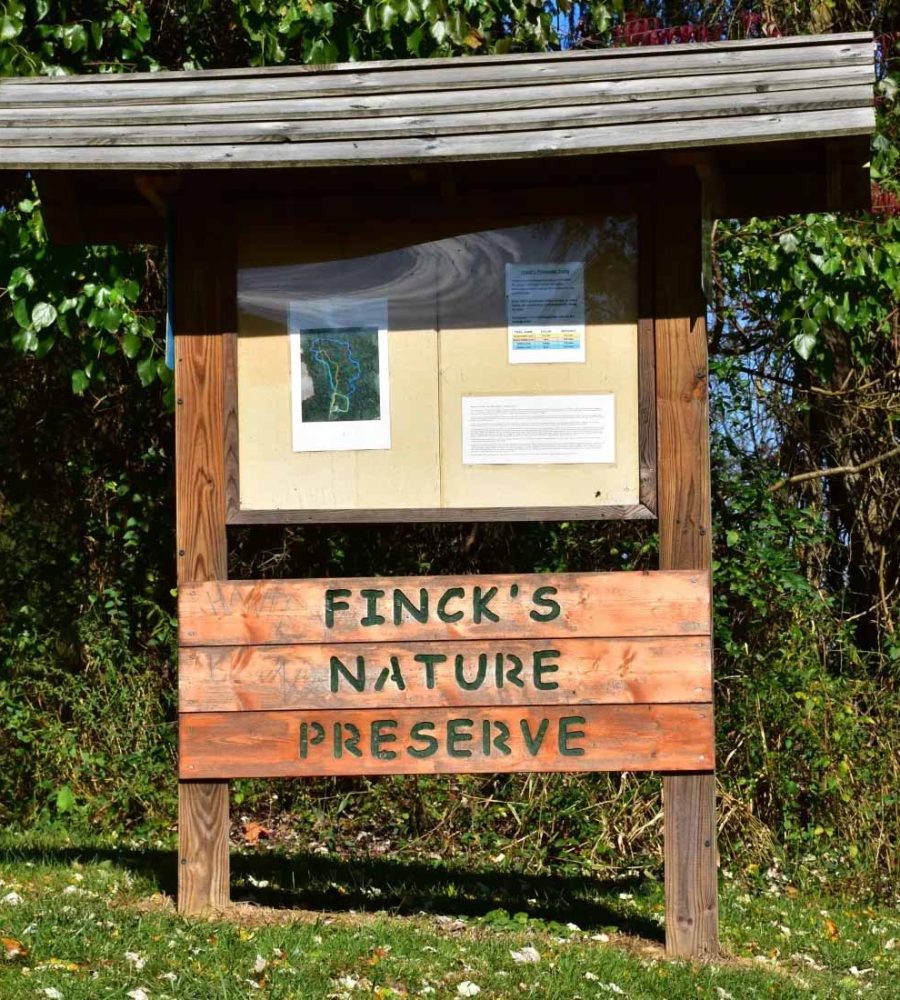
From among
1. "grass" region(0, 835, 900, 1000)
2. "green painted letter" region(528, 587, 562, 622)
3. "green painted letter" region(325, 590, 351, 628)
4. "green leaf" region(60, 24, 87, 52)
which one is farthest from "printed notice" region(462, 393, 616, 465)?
"green leaf" region(60, 24, 87, 52)

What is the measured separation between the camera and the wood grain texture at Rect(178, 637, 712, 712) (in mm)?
4703

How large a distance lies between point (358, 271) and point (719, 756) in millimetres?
3808

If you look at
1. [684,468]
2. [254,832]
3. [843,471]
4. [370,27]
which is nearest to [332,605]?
[684,468]

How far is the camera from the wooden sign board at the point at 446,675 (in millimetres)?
4703

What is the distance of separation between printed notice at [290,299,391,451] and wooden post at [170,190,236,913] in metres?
0.30

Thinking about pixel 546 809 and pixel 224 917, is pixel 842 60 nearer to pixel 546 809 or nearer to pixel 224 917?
pixel 224 917

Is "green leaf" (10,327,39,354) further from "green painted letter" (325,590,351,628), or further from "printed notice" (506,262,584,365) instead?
"printed notice" (506,262,584,365)

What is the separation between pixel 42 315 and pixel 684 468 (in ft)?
9.95

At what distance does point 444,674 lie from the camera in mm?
4730

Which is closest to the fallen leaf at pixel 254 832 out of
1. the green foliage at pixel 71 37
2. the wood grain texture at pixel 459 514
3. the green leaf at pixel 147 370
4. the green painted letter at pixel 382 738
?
the green leaf at pixel 147 370

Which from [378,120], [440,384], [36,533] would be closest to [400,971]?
[440,384]

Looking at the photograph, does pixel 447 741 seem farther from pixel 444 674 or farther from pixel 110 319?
pixel 110 319

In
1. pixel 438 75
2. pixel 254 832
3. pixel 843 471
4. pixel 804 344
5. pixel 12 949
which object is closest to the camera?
pixel 12 949

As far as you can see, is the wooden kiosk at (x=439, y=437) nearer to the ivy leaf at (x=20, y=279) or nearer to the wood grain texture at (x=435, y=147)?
the wood grain texture at (x=435, y=147)
